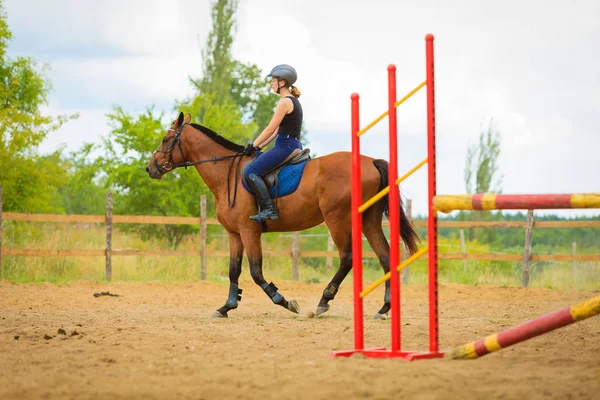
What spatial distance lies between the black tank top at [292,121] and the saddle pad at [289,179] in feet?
1.29

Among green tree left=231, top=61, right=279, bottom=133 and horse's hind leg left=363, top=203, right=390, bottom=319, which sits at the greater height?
green tree left=231, top=61, right=279, bottom=133

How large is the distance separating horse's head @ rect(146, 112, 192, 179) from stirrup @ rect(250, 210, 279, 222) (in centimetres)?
156

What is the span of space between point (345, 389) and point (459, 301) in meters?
8.80

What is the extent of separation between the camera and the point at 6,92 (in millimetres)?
19734

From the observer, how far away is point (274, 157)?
9.03m

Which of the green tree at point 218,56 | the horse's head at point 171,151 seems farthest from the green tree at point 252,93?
the horse's head at point 171,151

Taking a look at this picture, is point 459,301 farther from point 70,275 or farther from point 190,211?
point 190,211

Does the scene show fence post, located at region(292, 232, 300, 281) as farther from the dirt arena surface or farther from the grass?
the dirt arena surface

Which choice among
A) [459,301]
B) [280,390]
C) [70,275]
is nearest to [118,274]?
[70,275]

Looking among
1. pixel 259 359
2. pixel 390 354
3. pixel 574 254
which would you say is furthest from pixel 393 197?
pixel 574 254

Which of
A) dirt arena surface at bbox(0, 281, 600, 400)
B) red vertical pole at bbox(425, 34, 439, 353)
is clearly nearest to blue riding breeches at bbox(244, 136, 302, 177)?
dirt arena surface at bbox(0, 281, 600, 400)

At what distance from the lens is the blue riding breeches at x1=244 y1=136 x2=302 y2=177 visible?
9.05 metres

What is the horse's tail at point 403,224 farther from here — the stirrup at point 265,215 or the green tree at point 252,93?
the green tree at point 252,93

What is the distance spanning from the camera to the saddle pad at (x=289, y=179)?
359 inches
